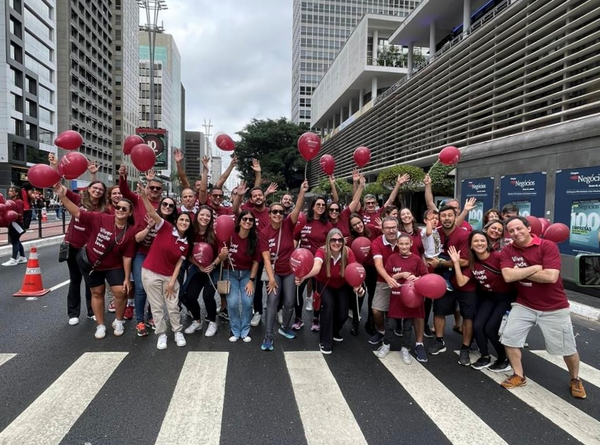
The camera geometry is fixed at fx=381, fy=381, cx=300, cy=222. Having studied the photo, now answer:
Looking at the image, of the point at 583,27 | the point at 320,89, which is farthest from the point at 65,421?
the point at 320,89

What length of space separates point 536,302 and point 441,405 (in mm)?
1354

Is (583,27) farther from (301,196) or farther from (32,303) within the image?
(32,303)

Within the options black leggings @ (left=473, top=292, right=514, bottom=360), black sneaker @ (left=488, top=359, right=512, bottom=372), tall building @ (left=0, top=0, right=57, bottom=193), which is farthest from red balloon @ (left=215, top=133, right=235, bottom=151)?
tall building @ (left=0, top=0, right=57, bottom=193)

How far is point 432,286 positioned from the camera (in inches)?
152

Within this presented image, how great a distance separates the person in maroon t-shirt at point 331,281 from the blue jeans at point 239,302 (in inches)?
30.6

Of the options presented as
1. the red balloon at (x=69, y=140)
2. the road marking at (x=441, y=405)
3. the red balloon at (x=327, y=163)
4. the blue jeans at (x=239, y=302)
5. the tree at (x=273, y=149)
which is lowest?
the road marking at (x=441, y=405)

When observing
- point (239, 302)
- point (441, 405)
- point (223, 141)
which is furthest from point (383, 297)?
point (223, 141)

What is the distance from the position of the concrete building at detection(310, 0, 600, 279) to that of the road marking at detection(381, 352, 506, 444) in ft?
17.6

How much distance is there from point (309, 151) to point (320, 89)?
53906mm

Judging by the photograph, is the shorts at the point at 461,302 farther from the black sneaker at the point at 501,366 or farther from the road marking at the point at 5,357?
the road marking at the point at 5,357

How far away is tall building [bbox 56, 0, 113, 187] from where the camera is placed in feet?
182

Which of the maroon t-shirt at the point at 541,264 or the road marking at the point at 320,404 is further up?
the maroon t-shirt at the point at 541,264

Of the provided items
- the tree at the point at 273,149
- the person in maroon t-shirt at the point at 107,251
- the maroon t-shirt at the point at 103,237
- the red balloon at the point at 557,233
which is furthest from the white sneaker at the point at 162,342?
the tree at the point at 273,149

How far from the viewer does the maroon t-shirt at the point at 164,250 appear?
4.46 m
